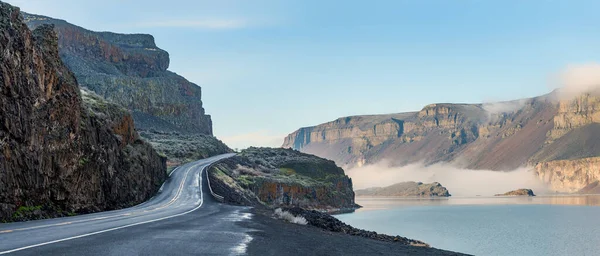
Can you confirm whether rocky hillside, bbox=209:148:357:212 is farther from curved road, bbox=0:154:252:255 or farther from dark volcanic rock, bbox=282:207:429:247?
curved road, bbox=0:154:252:255

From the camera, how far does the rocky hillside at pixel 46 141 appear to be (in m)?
30.9

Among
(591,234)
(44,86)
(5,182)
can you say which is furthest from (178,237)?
(591,234)

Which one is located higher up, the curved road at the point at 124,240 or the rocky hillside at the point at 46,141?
the rocky hillside at the point at 46,141

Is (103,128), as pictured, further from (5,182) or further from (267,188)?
(267,188)

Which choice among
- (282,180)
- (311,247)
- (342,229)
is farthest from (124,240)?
(282,180)

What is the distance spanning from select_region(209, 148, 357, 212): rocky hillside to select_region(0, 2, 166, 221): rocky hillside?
95.2 ft

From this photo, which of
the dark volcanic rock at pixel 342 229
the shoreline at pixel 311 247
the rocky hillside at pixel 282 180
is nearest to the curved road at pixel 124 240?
the shoreline at pixel 311 247

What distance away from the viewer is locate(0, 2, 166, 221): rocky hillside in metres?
30.9

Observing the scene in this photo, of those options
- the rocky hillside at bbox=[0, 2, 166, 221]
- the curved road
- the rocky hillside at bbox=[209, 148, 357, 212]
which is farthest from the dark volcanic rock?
the rocky hillside at bbox=[209, 148, 357, 212]

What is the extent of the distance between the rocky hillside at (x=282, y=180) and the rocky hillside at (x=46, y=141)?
95.2 ft

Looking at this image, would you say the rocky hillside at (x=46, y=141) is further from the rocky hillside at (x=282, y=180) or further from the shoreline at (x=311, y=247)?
the rocky hillside at (x=282, y=180)

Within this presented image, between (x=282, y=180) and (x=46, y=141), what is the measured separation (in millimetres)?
86968

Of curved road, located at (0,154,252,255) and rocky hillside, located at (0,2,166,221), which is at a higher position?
rocky hillside, located at (0,2,166,221)

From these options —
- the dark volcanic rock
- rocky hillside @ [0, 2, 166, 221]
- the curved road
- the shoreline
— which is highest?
rocky hillside @ [0, 2, 166, 221]
